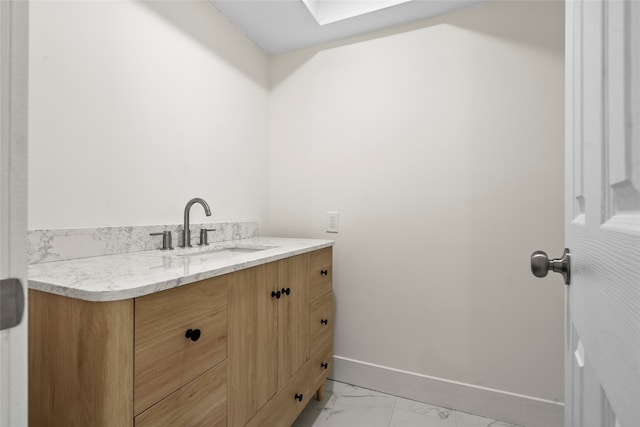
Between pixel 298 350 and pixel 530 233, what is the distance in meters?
1.24

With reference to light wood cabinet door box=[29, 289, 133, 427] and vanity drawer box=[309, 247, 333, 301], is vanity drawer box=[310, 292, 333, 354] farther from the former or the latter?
light wood cabinet door box=[29, 289, 133, 427]

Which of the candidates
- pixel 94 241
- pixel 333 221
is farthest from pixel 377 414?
pixel 94 241

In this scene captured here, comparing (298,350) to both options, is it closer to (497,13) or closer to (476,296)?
(476,296)

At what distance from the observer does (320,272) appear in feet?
4.97

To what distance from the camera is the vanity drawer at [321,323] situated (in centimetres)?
144

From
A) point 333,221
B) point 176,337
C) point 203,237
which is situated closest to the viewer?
point 176,337

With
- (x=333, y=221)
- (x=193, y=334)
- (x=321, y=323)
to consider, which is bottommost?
(x=321, y=323)

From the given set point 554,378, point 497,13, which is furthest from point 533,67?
point 554,378

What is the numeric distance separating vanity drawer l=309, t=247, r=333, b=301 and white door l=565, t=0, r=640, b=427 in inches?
40.0

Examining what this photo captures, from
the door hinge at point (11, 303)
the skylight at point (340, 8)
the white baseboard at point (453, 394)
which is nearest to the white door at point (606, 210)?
the door hinge at point (11, 303)

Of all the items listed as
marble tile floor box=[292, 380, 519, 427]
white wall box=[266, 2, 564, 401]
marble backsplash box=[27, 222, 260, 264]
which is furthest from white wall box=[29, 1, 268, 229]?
marble tile floor box=[292, 380, 519, 427]

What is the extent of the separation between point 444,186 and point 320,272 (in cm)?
81

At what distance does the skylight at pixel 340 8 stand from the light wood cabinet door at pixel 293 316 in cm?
134

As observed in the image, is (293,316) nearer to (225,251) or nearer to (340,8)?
(225,251)
